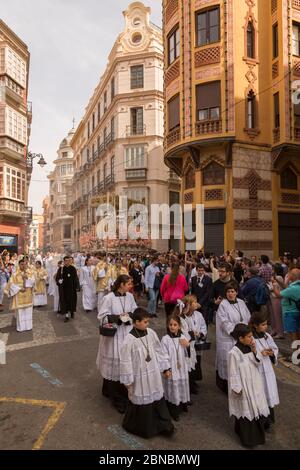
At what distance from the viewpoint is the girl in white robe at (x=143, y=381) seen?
4.42 meters

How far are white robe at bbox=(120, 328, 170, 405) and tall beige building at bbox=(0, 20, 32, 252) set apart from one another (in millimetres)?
26887

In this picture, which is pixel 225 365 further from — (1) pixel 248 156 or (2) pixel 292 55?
(2) pixel 292 55

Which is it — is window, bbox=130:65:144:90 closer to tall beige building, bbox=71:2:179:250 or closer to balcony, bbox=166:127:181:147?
tall beige building, bbox=71:2:179:250

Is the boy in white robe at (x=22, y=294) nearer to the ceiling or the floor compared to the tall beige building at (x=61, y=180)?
nearer to the floor

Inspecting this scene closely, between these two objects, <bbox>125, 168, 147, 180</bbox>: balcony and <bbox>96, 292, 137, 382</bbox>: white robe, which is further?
<bbox>125, 168, 147, 180</bbox>: balcony

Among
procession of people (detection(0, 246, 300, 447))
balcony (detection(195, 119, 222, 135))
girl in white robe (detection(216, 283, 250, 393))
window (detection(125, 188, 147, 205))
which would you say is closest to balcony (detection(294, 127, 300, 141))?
balcony (detection(195, 119, 222, 135))

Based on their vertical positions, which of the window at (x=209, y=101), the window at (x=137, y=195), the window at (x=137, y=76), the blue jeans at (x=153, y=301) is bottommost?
the blue jeans at (x=153, y=301)

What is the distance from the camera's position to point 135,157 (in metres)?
32.9

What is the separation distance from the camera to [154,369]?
464 centimetres

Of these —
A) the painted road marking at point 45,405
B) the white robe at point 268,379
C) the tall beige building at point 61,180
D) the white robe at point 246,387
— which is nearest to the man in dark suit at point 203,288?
the white robe at point 268,379

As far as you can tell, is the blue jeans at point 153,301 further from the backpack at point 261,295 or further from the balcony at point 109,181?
the balcony at point 109,181

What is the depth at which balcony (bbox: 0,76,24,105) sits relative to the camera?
29414 millimetres

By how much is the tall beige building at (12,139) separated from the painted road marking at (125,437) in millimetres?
27008

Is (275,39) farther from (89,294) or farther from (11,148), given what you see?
(11,148)
